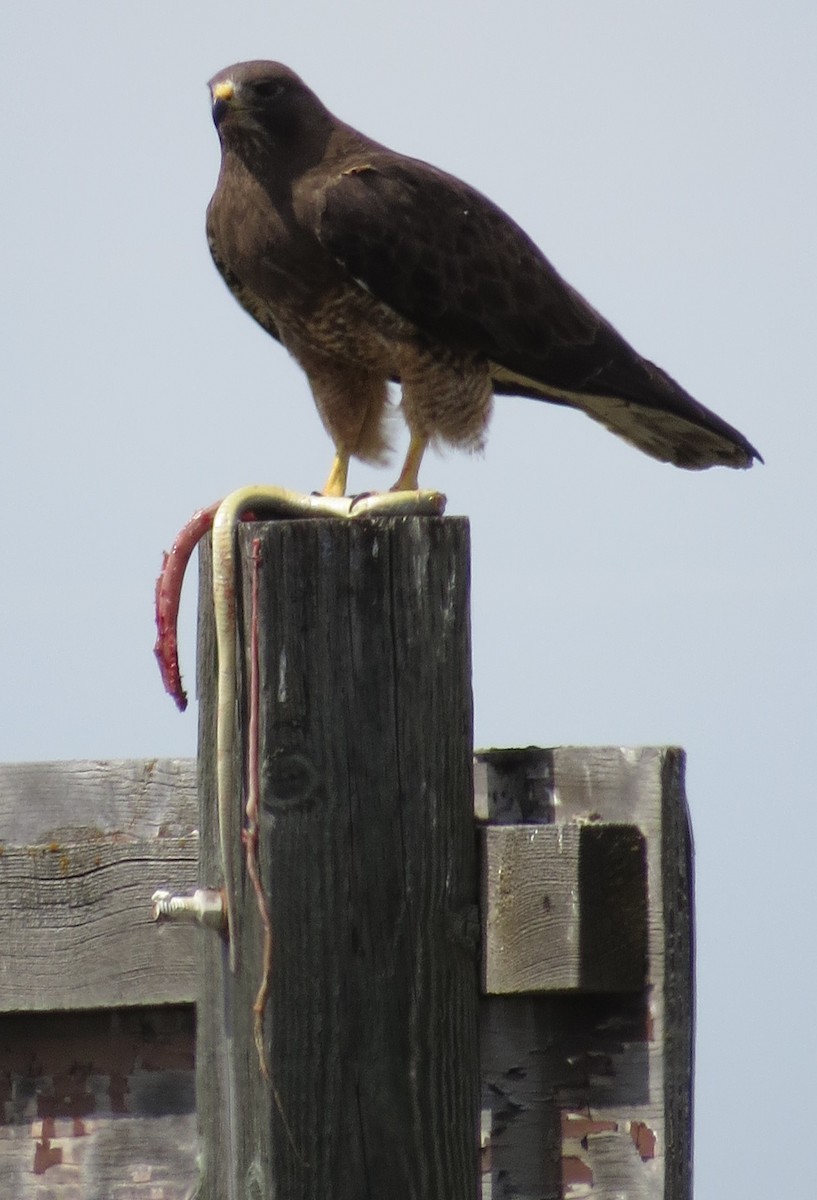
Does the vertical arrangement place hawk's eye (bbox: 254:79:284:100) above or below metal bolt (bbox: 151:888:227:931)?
above

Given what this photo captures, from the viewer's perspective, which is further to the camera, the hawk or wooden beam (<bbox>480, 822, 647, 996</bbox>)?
the hawk

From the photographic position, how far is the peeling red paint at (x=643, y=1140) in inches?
85.4

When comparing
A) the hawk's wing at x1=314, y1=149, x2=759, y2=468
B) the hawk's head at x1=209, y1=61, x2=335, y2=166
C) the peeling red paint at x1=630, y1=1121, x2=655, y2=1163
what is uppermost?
the hawk's head at x1=209, y1=61, x2=335, y2=166

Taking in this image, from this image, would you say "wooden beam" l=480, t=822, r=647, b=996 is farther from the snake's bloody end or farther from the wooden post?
the snake's bloody end

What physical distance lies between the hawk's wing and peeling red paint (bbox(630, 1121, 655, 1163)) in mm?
2804

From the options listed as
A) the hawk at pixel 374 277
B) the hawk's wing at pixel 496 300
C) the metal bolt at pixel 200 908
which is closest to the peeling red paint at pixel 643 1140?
the metal bolt at pixel 200 908

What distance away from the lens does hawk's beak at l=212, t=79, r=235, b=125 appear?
4543 mm

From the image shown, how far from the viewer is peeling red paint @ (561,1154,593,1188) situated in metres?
2.22

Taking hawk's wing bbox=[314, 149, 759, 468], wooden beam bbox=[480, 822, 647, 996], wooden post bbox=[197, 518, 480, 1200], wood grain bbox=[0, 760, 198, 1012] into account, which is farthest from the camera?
hawk's wing bbox=[314, 149, 759, 468]

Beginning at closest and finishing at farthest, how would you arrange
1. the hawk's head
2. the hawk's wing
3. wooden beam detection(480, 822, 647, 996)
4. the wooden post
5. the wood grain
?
the wooden post < wooden beam detection(480, 822, 647, 996) < the wood grain < the hawk's wing < the hawk's head

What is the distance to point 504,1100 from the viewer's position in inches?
89.1

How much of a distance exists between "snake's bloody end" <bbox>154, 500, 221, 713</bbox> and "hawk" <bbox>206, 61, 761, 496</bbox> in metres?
2.12

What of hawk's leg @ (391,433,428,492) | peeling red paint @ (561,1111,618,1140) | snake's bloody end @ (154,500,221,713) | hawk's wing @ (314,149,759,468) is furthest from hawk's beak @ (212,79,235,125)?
peeling red paint @ (561,1111,618,1140)

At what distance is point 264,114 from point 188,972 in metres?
2.98
